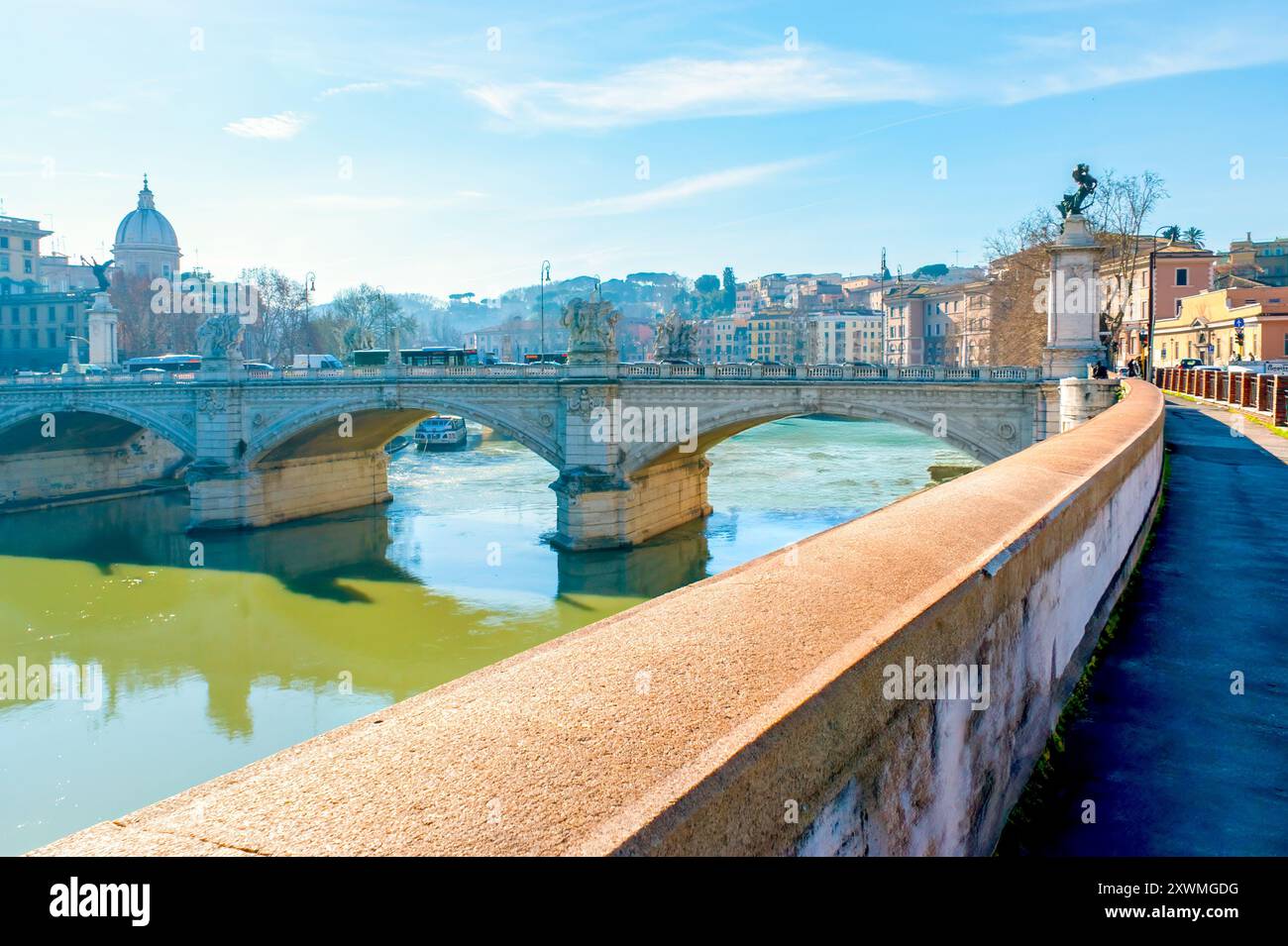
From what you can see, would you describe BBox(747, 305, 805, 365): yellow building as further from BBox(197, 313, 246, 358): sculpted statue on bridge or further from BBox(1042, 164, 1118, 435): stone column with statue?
BBox(1042, 164, 1118, 435): stone column with statue

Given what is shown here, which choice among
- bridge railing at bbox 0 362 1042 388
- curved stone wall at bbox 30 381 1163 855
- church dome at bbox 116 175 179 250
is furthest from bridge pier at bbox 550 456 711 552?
church dome at bbox 116 175 179 250

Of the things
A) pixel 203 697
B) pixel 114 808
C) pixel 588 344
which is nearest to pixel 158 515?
pixel 588 344

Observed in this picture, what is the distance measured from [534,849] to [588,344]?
30693mm

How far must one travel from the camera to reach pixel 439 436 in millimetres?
60031

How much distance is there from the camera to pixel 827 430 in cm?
6831

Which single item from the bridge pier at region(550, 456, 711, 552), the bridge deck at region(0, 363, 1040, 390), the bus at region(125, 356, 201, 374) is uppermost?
the bus at region(125, 356, 201, 374)

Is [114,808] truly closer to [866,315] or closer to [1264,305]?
[1264,305]

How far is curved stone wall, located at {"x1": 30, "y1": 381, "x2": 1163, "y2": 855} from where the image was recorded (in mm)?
2332

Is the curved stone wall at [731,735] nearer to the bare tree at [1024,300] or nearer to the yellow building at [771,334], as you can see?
the bare tree at [1024,300]

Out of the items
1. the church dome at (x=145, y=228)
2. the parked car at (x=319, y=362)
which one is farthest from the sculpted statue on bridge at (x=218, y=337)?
the church dome at (x=145, y=228)

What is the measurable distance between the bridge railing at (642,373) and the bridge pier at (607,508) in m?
3.30

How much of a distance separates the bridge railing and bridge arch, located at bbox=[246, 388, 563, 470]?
32.1 inches

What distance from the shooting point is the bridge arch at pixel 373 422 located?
33.8 m

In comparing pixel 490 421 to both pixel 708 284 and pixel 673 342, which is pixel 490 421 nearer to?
pixel 673 342
